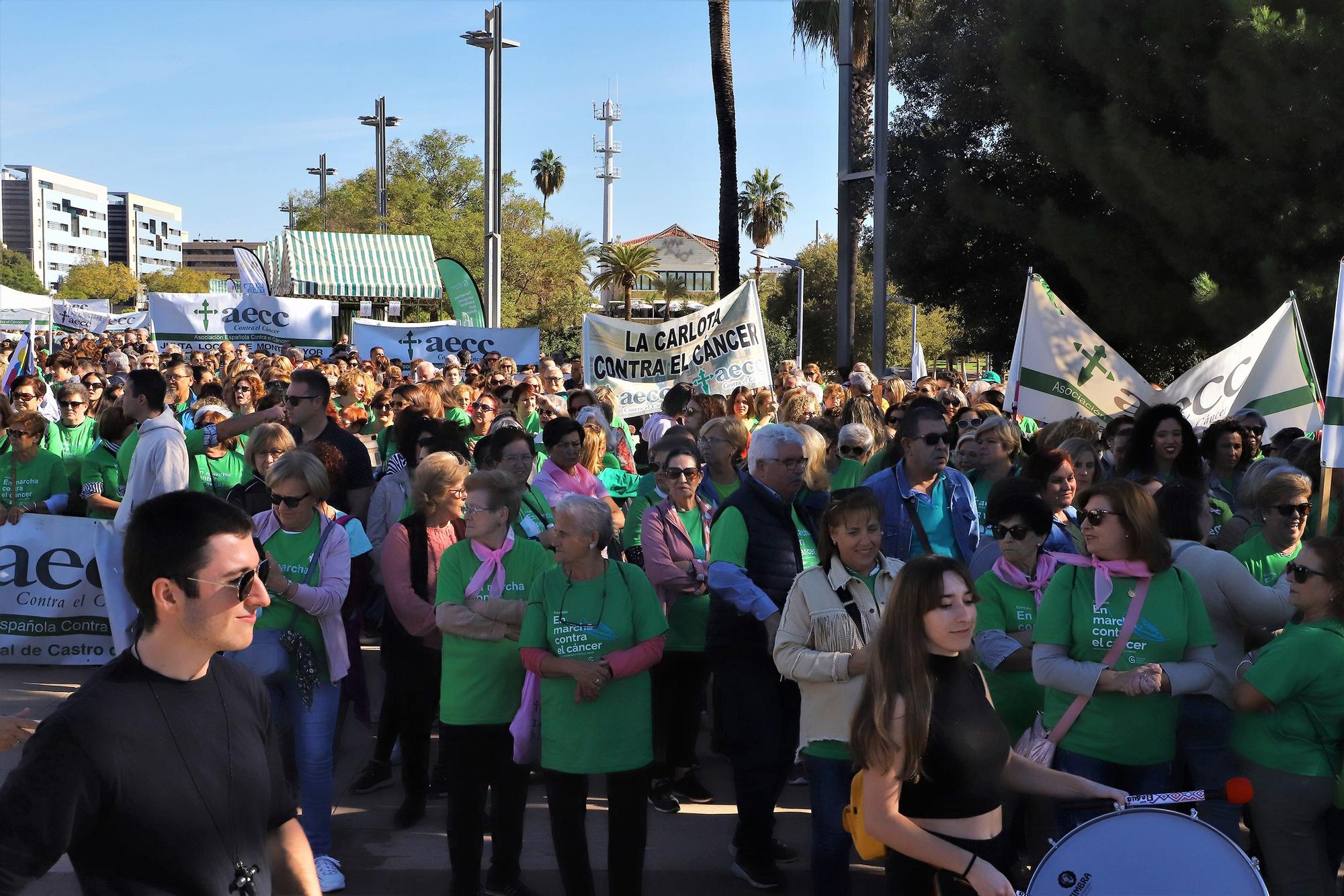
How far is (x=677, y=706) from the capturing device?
6.56 meters

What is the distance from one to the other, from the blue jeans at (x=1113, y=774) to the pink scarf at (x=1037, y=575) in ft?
2.37

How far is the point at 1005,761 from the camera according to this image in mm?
3592

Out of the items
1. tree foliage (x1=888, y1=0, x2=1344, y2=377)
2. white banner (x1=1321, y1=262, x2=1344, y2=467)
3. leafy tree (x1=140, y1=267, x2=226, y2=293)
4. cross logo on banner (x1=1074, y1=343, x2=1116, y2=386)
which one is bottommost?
white banner (x1=1321, y1=262, x2=1344, y2=467)

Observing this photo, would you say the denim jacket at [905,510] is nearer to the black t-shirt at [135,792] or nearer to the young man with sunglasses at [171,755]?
the young man with sunglasses at [171,755]

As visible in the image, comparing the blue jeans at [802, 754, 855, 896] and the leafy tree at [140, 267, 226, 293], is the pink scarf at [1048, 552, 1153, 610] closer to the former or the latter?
the blue jeans at [802, 754, 855, 896]

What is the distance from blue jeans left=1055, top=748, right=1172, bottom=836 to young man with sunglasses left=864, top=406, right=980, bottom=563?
167 centimetres

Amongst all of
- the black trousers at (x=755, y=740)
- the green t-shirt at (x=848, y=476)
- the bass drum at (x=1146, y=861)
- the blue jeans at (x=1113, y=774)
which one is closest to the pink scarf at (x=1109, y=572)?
the blue jeans at (x=1113, y=774)

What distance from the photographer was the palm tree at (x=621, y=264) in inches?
3295

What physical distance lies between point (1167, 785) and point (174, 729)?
150 inches

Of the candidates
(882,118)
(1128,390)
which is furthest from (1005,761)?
(882,118)

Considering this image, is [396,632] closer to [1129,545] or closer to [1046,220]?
[1129,545]

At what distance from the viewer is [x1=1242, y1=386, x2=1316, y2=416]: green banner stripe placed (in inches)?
355

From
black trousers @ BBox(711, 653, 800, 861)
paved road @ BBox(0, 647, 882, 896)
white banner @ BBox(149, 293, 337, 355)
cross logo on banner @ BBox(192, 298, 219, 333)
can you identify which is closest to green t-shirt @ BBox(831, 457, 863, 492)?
paved road @ BBox(0, 647, 882, 896)

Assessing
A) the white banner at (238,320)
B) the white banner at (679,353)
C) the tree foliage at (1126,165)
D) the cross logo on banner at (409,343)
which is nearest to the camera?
the white banner at (679,353)
